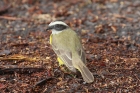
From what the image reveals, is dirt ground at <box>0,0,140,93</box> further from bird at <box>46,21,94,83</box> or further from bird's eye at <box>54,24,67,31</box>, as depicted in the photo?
bird's eye at <box>54,24,67,31</box>

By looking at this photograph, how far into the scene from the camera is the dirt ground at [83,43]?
226 inches

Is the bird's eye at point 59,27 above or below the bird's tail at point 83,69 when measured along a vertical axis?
above

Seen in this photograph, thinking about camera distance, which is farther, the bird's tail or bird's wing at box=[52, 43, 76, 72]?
bird's wing at box=[52, 43, 76, 72]

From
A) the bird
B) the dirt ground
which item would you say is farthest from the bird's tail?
the dirt ground

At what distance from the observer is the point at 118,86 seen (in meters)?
5.66

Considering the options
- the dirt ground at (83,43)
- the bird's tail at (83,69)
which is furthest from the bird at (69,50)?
the dirt ground at (83,43)

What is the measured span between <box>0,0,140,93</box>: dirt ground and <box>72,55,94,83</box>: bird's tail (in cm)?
13

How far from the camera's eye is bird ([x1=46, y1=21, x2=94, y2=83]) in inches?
227

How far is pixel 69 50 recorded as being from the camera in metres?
6.19

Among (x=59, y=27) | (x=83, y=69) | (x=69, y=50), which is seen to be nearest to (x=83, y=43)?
(x=59, y=27)

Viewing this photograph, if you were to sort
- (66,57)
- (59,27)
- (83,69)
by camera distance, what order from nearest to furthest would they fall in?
(83,69), (66,57), (59,27)

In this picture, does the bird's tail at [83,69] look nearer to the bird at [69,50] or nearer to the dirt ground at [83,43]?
the bird at [69,50]

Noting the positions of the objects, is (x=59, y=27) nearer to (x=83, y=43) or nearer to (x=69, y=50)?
(x=69, y=50)

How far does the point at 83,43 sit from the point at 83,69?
2127mm
